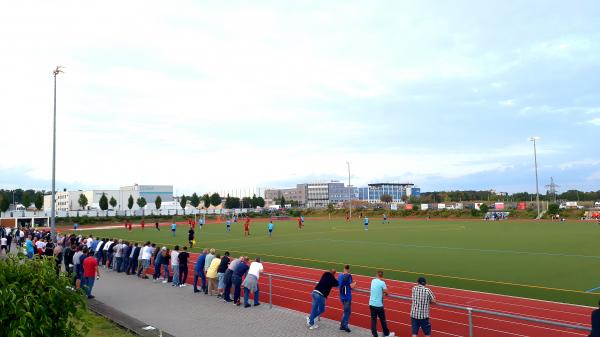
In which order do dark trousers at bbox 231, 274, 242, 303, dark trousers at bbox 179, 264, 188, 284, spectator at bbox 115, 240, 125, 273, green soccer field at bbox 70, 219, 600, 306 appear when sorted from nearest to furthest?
dark trousers at bbox 231, 274, 242, 303 → green soccer field at bbox 70, 219, 600, 306 → dark trousers at bbox 179, 264, 188, 284 → spectator at bbox 115, 240, 125, 273

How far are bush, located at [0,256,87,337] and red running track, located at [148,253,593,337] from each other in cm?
638

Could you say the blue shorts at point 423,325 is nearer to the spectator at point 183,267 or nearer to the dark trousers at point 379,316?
the dark trousers at point 379,316

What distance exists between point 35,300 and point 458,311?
11.0 meters

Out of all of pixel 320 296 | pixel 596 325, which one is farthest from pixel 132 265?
pixel 596 325

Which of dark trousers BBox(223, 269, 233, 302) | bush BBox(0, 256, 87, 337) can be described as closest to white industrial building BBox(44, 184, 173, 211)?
dark trousers BBox(223, 269, 233, 302)

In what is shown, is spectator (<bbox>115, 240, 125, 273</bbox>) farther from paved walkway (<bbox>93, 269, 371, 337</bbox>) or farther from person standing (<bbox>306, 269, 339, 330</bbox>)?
person standing (<bbox>306, 269, 339, 330</bbox>)

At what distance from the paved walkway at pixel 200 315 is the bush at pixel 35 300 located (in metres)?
5.10

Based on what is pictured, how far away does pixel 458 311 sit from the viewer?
Answer: 509 inches

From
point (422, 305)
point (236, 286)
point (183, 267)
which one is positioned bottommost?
point (236, 286)

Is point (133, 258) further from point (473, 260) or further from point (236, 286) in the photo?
point (473, 260)

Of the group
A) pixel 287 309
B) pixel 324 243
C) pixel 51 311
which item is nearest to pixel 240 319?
pixel 287 309

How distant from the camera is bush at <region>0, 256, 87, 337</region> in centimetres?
513

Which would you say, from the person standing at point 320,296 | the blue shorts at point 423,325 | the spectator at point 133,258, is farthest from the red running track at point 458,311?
the spectator at point 133,258

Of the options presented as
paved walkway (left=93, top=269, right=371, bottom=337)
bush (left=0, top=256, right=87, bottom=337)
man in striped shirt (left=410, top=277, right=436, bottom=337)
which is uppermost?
bush (left=0, top=256, right=87, bottom=337)
